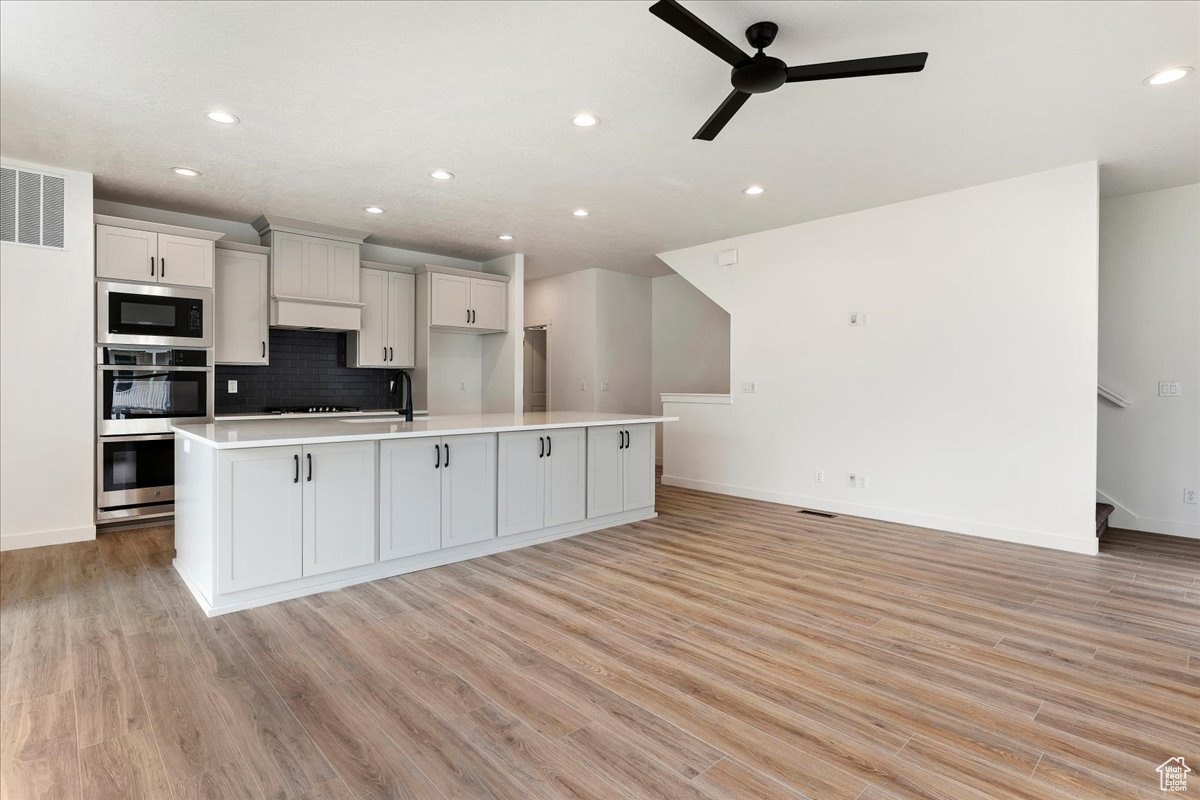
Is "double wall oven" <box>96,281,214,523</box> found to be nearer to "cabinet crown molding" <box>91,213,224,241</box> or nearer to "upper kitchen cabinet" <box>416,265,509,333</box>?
"cabinet crown molding" <box>91,213,224,241</box>

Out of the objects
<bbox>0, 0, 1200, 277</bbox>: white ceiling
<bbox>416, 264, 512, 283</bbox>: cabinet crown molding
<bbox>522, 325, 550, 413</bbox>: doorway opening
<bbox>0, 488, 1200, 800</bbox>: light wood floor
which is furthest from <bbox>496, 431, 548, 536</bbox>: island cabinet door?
<bbox>522, 325, 550, 413</bbox>: doorway opening

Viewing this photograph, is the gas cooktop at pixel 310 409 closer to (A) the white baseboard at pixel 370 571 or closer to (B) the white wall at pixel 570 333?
(A) the white baseboard at pixel 370 571

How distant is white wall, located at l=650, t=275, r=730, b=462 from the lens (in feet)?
25.5

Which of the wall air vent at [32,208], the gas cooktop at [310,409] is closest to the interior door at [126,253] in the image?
the wall air vent at [32,208]

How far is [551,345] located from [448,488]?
4.75 metres

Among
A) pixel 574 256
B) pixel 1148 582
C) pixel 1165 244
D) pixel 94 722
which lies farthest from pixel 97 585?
pixel 1165 244

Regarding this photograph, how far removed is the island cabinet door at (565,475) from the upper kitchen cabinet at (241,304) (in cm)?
305

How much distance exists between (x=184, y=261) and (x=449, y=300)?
238 centimetres

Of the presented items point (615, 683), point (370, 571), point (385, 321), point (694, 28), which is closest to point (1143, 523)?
point (615, 683)

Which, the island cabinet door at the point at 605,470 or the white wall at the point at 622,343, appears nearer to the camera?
the island cabinet door at the point at 605,470

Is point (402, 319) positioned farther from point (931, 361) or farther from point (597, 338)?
point (931, 361)

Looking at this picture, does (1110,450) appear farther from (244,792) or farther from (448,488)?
(244,792)

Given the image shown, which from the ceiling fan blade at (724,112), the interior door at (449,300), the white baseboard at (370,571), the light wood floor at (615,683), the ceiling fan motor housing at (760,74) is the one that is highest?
the ceiling fan motor housing at (760,74)

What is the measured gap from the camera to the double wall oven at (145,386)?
4559 mm
